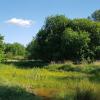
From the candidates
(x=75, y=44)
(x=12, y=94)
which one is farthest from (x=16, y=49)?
(x=12, y=94)

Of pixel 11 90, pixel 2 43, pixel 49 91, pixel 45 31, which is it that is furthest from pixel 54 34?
pixel 11 90

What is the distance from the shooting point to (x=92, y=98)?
1555cm

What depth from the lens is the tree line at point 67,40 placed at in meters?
51.8

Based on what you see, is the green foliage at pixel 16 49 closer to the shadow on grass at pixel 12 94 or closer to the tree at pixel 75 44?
the tree at pixel 75 44

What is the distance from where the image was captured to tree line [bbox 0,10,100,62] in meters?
51.8

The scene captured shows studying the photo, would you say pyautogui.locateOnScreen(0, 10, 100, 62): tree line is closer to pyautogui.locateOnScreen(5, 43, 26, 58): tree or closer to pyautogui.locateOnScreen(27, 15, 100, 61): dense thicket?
pyautogui.locateOnScreen(27, 15, 100, 61): dense thicket

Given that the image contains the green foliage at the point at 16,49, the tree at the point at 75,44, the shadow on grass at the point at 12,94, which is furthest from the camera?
the green foliage at the point at 16,49

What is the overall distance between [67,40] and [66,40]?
5.4 inches

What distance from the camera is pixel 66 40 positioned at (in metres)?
51.3

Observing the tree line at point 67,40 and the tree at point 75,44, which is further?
the tree line at point 67,40

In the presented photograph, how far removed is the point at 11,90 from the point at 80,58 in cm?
3525

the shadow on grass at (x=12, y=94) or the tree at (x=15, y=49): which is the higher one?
the tree at (x=15, y=49)

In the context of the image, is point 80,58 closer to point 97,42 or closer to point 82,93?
point 97,42

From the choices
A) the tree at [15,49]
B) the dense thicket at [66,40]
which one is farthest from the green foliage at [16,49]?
the dense thicket at [66,40]
